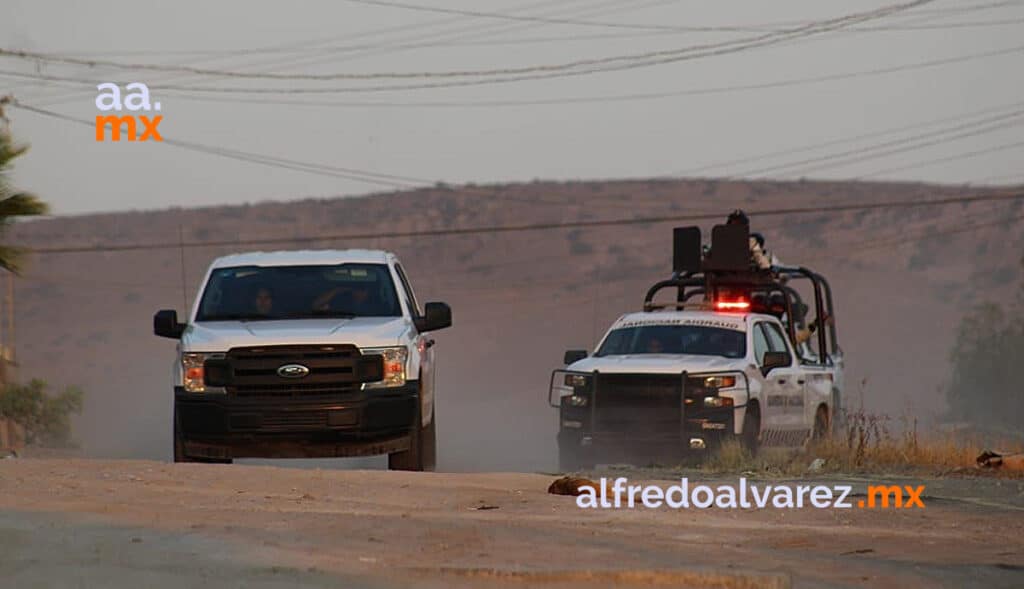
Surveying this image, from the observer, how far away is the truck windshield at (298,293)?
1866cm

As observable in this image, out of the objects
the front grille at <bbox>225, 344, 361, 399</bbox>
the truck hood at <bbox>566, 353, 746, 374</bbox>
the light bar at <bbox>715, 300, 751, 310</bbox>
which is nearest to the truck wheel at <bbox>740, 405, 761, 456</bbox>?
the truck hood at <bbox>566, 353, 746, 374</bbox>

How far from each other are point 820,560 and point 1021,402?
56435 mm

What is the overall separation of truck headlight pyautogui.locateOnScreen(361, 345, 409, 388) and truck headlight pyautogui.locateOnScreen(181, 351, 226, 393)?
135 centimetres

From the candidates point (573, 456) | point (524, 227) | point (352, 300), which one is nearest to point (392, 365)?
point (352, 300)

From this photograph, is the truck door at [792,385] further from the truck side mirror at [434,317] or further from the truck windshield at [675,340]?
the truck side mirror at [434,317]

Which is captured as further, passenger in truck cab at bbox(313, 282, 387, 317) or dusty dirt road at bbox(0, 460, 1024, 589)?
passenger in truck cab at bbox(313, 282, 387, 317)

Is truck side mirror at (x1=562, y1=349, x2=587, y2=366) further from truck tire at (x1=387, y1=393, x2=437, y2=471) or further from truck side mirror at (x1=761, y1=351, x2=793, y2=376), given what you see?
truck tire at (x1=387, y1=393, x2=437, y2=471)

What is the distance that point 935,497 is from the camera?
15.5 m

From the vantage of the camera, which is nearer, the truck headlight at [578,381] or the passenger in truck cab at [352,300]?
the passenger in truck cab at [352,300]

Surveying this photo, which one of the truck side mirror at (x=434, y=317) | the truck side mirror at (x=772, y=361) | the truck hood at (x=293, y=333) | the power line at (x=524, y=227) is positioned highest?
the power line at (x=524, y=227)

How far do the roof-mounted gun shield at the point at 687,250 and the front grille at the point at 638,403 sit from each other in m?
4.89

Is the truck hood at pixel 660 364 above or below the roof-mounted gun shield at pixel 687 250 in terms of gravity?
below

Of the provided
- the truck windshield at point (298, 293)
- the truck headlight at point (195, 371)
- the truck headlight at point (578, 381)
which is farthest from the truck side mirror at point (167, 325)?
the truck headlight at point (578, 381)

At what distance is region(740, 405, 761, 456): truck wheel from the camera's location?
21266mm
